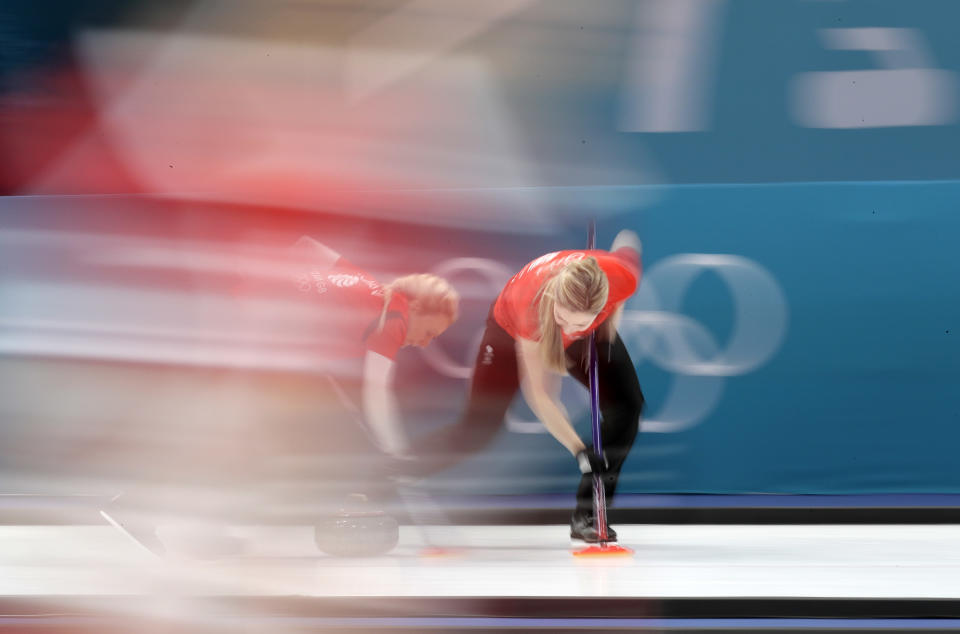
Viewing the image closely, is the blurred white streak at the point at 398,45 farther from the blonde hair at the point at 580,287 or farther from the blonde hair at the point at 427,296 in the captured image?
the blonde hair at the point at 580,287

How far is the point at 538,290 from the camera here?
2477mm

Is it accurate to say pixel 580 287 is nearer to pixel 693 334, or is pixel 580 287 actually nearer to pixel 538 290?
pixel 538 290

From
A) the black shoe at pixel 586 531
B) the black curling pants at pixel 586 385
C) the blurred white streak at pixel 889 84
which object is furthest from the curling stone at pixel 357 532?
the blurred white streak at pixel 889 84

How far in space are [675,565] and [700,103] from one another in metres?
1.71

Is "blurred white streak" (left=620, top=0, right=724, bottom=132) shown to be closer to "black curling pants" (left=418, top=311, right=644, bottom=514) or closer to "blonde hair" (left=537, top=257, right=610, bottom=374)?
"black curling pants" (left=418, top=311, right=644, bottom=514)

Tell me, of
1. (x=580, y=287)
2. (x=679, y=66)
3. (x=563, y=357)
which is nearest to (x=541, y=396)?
(x=563, y=357)

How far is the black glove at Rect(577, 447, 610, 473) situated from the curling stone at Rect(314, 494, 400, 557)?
56 centimetres

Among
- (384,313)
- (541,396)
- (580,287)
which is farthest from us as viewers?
(384,313)

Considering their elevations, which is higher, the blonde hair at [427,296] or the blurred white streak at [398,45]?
the blurred white streak at [398,45]

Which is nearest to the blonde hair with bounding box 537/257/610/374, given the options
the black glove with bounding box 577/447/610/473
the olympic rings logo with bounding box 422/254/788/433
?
the black glove with bounding box 577/447/610/473

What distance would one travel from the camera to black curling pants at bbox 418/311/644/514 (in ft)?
8.77

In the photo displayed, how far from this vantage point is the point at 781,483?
333cm

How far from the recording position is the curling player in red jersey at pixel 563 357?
2410 mm

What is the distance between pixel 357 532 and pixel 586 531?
62 centimetres
